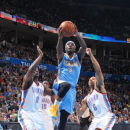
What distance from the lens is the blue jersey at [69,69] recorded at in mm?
3496

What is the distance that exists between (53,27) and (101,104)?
17203mm

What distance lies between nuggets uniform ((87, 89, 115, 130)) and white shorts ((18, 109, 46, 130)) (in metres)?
1.07

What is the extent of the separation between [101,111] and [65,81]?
47.0 inches

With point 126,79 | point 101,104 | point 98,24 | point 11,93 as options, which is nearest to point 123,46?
point 98,24

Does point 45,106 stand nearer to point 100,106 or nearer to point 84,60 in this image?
point 100,106

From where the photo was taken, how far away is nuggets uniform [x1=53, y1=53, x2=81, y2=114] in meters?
3.38

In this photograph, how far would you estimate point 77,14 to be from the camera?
26062mm

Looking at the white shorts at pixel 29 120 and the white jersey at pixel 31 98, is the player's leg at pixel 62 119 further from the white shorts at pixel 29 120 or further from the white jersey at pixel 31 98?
the white jersey at pixel 31 98

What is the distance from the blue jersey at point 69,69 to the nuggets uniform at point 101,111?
0.84m

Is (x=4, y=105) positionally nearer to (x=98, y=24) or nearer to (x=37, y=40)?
(x=37, y=40)

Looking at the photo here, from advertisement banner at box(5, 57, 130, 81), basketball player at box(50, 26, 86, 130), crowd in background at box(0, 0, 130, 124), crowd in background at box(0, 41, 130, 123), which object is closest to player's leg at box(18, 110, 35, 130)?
basketball player at box(50, 26, 86, 130)

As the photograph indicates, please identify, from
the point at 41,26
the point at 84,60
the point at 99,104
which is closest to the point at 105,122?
the point at 99,104

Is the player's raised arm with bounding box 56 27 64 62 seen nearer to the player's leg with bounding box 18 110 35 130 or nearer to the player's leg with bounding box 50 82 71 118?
the player's leg with bounding box 50 82 71 118

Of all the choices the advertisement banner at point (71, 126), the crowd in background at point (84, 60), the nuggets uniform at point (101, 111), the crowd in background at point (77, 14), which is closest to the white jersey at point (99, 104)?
the nuggets uniform at point (101, 111)
